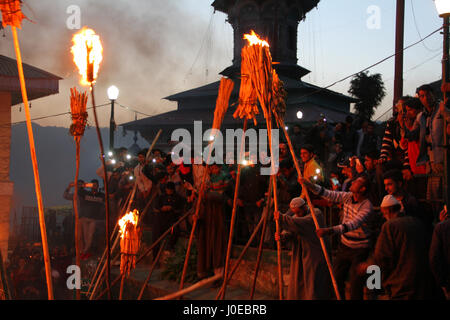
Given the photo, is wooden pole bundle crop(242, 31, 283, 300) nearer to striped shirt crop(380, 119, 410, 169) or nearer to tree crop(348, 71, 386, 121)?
striped shirt crop(380, 119, 410, 169)

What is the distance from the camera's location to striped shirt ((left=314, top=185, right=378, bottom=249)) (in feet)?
19.7

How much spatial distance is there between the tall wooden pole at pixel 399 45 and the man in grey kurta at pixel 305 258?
6.47 m

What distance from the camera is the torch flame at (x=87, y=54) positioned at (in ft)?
14.1

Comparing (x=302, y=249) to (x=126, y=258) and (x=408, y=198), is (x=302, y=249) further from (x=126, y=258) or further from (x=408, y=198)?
(x=126, y=258)

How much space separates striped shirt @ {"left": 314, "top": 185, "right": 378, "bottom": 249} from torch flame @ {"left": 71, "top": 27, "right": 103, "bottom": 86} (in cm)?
312

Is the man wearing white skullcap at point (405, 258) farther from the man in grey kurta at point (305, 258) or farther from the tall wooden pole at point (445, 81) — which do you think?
the man in grey kurta at point (305, 258)

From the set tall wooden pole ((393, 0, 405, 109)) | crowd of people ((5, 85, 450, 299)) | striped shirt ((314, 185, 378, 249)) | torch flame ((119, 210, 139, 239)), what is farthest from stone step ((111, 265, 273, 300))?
tall wooden pole ((393, 0, 405, 109))

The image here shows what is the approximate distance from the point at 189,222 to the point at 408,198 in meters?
5.58

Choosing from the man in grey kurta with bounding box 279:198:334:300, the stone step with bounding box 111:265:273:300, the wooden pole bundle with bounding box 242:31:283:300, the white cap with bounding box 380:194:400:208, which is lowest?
the stone step with bounding box 111:265:273:300

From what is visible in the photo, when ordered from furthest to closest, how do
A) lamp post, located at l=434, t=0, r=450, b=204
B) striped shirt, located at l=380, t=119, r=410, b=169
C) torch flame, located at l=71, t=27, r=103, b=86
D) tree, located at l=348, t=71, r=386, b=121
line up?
1. tree, located at l=348, t=71, r=386, b=121
2. striped shirt, located at l=380, t=119, r=410, b=169
3. lamp post, located at l=434, t=0, r=450, b=204
4. torch flame, located at l=71, t=27, r=103, b=86

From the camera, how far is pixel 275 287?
8250 millimetres

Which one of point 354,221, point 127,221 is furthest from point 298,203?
point 127,221

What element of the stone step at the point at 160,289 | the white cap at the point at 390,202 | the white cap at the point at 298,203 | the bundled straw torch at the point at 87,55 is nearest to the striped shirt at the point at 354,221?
the white cap at the point at 298,203
